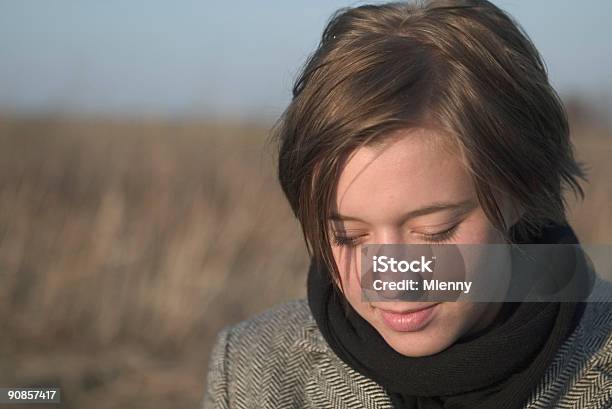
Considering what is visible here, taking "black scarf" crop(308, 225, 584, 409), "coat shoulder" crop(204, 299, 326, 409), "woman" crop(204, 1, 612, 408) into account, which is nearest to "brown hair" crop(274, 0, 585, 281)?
"woman" crop(204, 1, 612, 408)

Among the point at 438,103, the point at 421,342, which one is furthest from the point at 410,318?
the point at 438,103

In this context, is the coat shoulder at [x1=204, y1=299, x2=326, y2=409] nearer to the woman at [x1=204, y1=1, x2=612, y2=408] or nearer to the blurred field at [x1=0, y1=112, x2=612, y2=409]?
the woman at [x1=204, y1=1, x2=612, y2=408]

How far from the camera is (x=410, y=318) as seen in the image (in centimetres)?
137

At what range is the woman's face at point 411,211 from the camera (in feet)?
4.23

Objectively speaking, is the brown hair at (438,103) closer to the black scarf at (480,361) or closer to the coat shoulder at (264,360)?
the black scarf at (480,361)

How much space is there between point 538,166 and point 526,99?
0.42 feet

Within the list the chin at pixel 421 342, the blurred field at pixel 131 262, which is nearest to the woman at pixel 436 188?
the chin at pixel 421 342

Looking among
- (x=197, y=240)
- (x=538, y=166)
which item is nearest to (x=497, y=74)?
(x=538, y=166)

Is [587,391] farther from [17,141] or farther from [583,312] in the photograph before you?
[17,141]

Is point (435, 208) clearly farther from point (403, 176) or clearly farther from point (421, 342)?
point (421, 342)

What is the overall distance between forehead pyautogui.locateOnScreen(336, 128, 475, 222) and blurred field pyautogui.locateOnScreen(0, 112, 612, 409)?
2.43 m

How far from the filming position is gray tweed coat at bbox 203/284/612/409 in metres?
1.49

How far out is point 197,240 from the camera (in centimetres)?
448

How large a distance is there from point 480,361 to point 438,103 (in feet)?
1.55
